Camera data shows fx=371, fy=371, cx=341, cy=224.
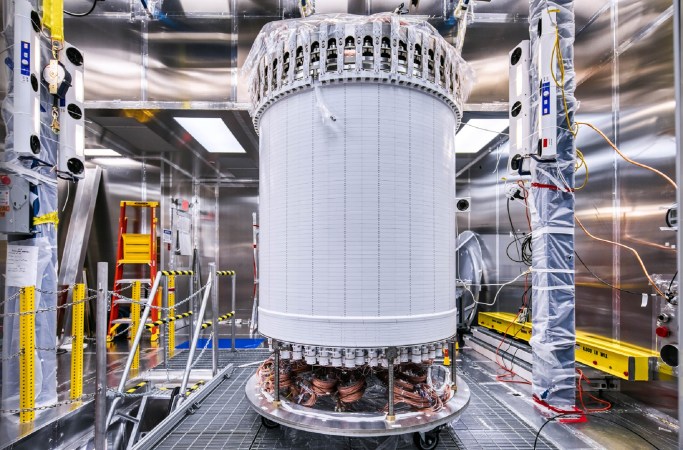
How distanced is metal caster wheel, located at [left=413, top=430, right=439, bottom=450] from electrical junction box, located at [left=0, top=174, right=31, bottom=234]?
4.52 metres

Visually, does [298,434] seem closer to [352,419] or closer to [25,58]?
[352,419]

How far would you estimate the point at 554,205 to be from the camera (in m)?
4.03

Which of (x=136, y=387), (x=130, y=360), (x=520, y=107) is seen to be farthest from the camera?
(x=136, y=387)

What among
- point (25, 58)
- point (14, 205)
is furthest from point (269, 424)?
point (25, 58)

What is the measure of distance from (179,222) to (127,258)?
94.2 inches

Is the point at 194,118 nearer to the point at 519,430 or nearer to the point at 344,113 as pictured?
the point at 344,113

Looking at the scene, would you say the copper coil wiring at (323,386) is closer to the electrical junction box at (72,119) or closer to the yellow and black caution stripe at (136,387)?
the yellow and black caution stripe at (136,387)

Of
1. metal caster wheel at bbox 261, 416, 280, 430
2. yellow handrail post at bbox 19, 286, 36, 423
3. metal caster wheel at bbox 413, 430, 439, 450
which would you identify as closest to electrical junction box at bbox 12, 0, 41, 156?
yellow handrail post at bbox 19, 286, 36, 423

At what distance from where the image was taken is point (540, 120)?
3.91m

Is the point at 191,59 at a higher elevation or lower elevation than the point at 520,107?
higher

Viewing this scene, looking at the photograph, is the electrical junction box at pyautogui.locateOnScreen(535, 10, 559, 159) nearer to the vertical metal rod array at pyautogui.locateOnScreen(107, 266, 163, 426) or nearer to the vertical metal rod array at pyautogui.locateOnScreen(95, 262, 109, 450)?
the vertical metal rod array at pyautogui.locateOnScreen(95, 262, 109, 450)

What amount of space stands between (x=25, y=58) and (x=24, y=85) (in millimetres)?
280

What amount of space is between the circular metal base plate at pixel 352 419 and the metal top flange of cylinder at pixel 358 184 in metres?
0.53

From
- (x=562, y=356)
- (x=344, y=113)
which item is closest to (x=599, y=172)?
(x=562, y=356)
